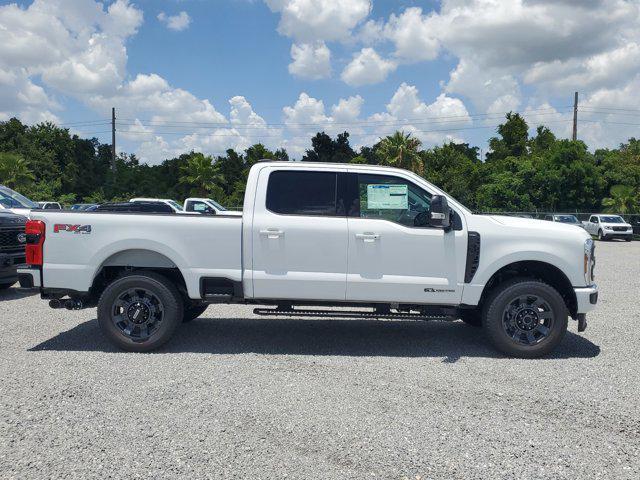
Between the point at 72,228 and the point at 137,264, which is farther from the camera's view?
the point at 137,264

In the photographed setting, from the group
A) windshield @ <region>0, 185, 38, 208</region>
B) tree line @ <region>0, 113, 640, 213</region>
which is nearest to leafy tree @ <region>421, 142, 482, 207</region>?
tree line @ <region>0, 113, 640, 213</region>

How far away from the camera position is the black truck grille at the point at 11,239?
9.15 m

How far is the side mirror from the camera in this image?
550 cm

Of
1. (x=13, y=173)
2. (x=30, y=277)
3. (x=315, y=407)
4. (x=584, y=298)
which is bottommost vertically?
(x=315, y=407)

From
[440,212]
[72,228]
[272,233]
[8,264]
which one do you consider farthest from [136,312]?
[8,264]

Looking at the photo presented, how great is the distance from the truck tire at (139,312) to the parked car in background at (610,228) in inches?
1221

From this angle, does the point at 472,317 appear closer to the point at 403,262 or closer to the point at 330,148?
the point at 403,262

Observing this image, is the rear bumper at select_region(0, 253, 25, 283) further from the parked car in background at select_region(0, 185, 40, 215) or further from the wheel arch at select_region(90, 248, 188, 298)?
the wheel arch at select_region(90, 248, 188, 298)

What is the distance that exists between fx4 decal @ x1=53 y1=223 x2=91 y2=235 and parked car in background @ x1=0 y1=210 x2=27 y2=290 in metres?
3.91

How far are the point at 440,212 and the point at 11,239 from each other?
7697 mm

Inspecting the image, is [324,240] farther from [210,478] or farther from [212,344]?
[210,478]

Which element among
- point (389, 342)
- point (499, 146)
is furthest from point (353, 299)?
point (499, 146)

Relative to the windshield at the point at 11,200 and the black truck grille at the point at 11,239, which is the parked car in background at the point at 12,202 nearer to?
the windshield at the point at 11,200

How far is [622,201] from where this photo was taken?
119 feet
